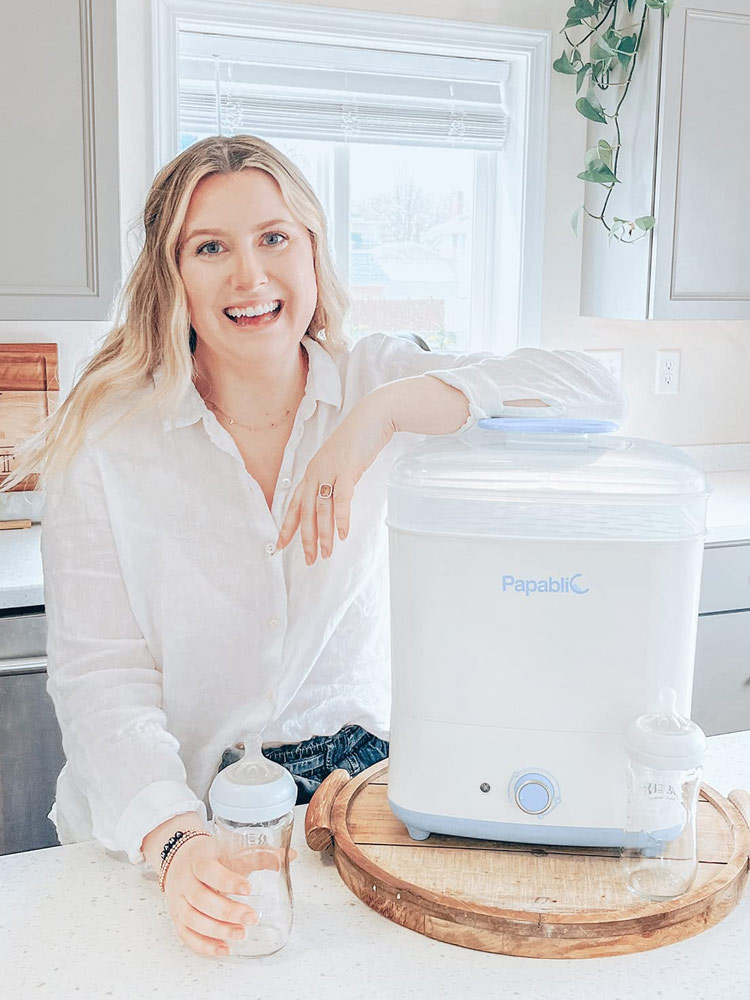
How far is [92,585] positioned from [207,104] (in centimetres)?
161

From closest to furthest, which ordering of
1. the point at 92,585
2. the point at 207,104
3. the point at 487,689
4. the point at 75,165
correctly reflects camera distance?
the point at 487,689 → the point at 92,585 → the point at 75,165 → the point at 207,104

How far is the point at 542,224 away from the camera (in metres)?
2.76

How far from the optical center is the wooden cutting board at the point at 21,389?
7.60ft

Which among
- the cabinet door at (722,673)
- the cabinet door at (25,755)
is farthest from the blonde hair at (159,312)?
the cabinet door at (722,673)

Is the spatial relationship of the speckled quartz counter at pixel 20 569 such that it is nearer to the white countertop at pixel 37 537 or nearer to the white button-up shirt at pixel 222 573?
the white countertop at pixel 37 537

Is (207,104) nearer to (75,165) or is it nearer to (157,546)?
(75,165)

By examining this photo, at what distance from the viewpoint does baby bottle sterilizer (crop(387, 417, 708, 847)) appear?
0.92 m

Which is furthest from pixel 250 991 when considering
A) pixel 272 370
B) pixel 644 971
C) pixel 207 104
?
pixel 207 104

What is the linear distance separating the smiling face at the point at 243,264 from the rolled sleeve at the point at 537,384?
0.65ft

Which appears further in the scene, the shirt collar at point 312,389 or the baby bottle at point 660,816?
the shirt collar at point 312,389

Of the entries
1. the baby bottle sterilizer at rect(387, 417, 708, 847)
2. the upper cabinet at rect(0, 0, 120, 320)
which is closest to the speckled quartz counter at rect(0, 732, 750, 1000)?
the baby bottle sterilizer at rect(387, 417, 708, 847)

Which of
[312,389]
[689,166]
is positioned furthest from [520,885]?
[689,166]

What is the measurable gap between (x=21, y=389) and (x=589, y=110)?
1452mm

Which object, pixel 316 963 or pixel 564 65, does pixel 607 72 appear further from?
pixel 316 963
